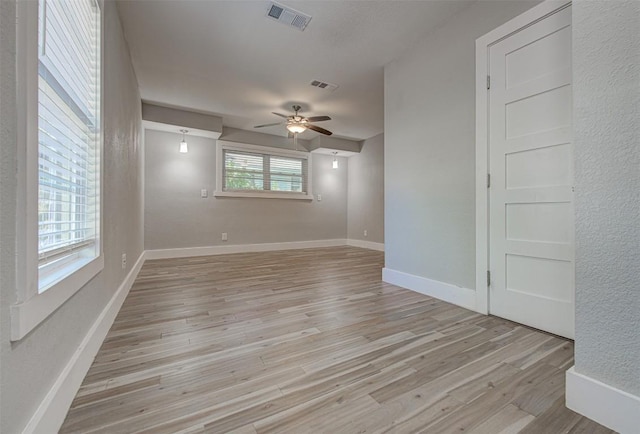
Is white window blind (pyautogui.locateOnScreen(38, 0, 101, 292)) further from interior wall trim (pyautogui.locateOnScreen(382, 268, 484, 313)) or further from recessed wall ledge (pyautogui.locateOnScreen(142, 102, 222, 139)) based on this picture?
recessed wall ledge (pyautogui.locateOnScreen(142, 102, 222, 139))

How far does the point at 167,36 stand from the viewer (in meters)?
2.54

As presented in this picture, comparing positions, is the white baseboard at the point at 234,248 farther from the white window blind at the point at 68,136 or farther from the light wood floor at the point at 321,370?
the white window blind at the point at 68,136

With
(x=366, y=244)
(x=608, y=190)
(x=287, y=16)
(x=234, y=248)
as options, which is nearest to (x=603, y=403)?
(x=608, y=190)

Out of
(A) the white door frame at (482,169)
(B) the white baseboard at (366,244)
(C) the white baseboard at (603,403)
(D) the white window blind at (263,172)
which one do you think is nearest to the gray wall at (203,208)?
(D) the white window blind at (263,172)

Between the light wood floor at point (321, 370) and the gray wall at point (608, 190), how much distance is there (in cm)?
31

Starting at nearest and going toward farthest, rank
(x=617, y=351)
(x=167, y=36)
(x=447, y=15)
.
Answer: (x=617, y=351) < (x=447, y=15) < (x=167, y=36)

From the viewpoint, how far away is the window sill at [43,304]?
0.72m

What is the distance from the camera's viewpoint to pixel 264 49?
108 inches

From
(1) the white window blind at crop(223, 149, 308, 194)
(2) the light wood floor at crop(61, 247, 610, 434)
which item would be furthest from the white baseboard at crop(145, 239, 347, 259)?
(2) the light wood floor at crop(61, 247, 610, 434)

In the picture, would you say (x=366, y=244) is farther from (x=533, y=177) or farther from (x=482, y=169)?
(x=533, y=177)

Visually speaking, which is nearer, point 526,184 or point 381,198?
point 526,184

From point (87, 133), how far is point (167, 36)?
1692mm

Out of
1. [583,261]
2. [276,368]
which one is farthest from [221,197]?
[583,261]

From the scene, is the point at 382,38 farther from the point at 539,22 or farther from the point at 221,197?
the point at 221,197
